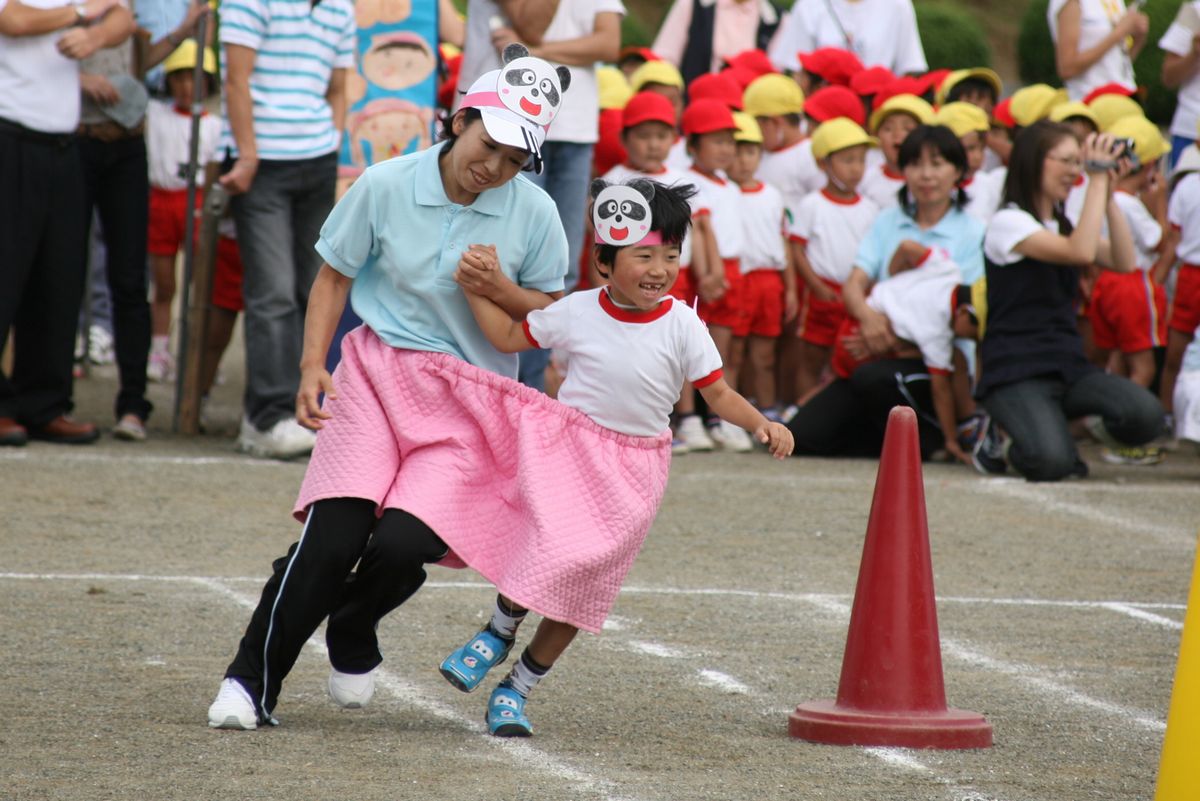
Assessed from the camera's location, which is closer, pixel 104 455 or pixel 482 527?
pixel 482 527

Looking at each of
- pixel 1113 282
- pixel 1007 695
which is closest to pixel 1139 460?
pixel 1113 282

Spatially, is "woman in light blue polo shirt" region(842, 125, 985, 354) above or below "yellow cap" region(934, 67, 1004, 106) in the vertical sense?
below

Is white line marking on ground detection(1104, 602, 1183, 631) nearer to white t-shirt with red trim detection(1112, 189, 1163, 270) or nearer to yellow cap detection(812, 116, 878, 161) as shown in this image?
white t-shirt with red trim detection(1112, 189, 1163, 270)

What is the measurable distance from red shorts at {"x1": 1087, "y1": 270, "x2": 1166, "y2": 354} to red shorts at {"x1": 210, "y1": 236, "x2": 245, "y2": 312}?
4596mm

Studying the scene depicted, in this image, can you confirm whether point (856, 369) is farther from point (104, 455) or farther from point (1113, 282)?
point (104, 455)

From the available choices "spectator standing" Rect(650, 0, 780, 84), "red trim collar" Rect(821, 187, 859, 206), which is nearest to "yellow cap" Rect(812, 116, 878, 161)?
"red trim collar" Rect(821, 187, 859, 206)

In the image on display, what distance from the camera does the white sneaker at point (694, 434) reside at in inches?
397

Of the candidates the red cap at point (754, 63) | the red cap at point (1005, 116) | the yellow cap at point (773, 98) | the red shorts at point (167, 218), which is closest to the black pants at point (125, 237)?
the red shorts at point (167, 218)

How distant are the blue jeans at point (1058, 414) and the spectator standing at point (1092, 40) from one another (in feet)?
12.3

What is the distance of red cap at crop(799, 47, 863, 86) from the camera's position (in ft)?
41.9

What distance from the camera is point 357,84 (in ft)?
31.2

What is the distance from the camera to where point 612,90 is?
1191 cm

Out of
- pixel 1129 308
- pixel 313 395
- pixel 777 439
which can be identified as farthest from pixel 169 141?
pixel 777 439

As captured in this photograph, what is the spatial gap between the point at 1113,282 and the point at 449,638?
19.3 feet
